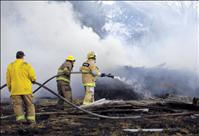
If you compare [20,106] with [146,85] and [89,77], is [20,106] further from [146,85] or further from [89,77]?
[146,85]

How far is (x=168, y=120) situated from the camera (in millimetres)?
9844

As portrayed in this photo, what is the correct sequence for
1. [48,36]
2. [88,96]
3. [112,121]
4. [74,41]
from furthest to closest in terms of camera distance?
[48,36] → [74,41] → [88,96] → [112,121]

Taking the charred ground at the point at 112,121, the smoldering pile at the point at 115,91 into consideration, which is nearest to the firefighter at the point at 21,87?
the charred ground at the point at 112,121

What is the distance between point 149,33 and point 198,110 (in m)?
12.9

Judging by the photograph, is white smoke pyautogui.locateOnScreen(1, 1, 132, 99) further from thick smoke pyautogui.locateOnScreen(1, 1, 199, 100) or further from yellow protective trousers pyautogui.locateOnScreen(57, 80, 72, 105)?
yellow protective trousers pyautogui.locateOnScreen(57, 80, 72, 105)

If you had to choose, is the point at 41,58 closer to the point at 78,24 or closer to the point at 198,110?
the point at 78,24

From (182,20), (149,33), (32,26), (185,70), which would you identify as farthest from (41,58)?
(182,20)

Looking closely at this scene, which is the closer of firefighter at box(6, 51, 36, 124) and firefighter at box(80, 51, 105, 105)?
firefighter at box(6, 51, 36, 124)

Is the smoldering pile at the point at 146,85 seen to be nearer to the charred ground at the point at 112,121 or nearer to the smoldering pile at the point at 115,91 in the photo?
the smoldering pile at the point at 115,91

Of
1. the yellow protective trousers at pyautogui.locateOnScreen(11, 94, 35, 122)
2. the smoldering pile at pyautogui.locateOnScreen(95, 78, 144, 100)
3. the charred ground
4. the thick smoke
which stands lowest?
the charred ground

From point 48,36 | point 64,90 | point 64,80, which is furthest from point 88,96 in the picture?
point 48,36

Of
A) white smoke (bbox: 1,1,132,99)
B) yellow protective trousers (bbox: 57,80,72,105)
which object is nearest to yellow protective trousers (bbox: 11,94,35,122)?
yellow protective trousers (bbox: 57,80,72,105)

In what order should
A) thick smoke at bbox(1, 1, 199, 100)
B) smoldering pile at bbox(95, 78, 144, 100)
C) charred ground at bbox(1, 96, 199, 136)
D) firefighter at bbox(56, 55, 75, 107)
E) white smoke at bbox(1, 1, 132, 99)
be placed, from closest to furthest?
charred ground at bbox(1, 96, 199, 136) < firefighter at bbox(56, 55, 75, 107) < smoldering pile at bbox(95, 78, 144, 100) < thick smoke at bbox(1, 1, 199, 100) < white smoke at bbox(1, 1, 132, 99)

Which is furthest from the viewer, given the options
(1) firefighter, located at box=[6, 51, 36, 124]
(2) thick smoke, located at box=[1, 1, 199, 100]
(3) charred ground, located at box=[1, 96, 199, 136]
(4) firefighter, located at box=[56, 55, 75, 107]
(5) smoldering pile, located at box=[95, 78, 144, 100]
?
(2) thick smoke, located at box=[1, 1, 199, 100]
